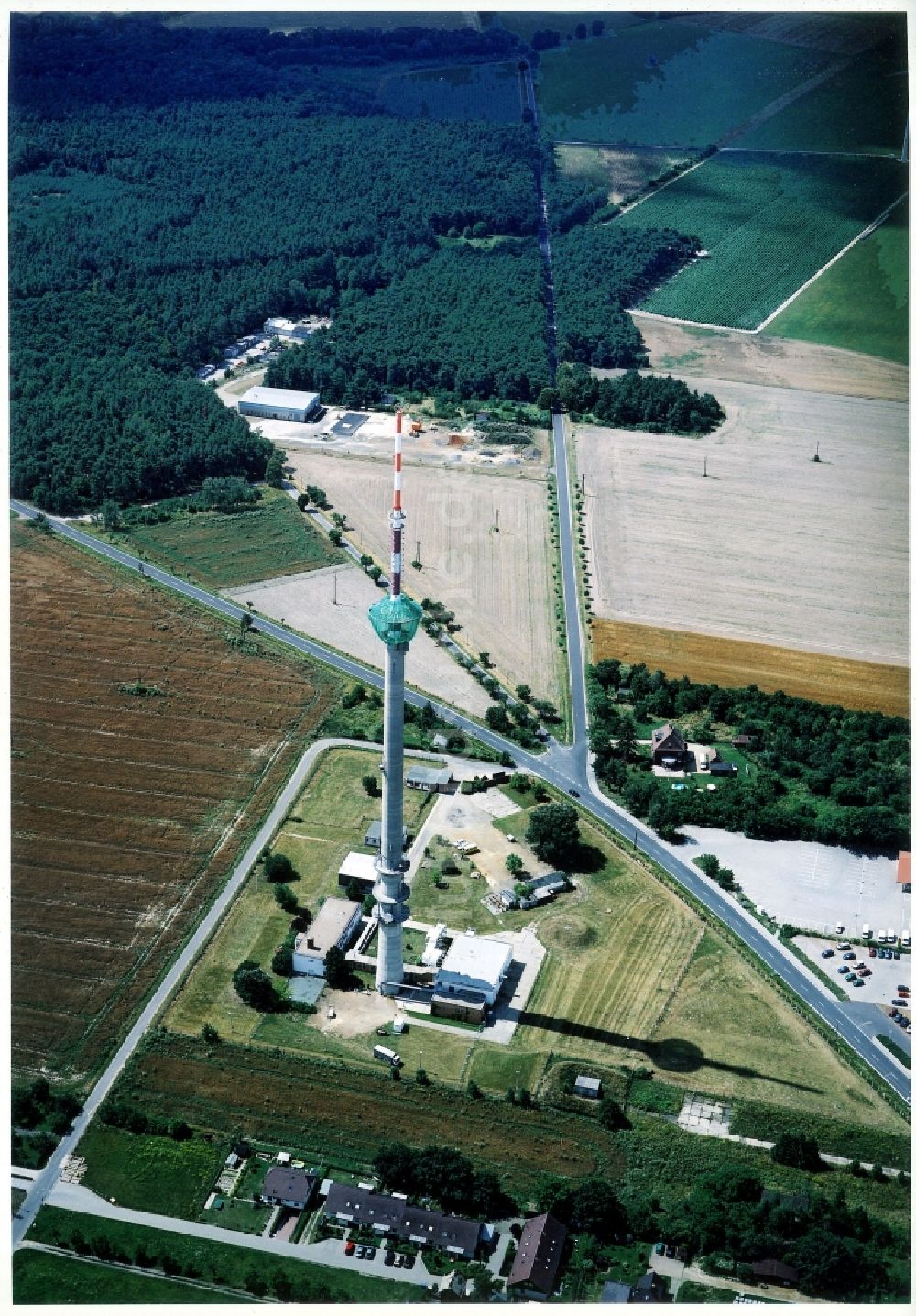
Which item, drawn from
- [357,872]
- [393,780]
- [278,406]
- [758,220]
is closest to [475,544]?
[278,406]

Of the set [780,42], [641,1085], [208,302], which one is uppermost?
[780,42]

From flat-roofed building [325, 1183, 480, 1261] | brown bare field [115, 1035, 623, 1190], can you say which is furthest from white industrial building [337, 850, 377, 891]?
flat-roofed building [325, 1183, 480, 1261]

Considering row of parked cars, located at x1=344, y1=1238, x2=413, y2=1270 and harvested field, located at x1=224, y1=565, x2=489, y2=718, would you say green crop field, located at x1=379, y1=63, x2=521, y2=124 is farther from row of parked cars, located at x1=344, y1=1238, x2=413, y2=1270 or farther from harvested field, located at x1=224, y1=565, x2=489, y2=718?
row of parked cars, located at x1=344, y1=1238, x2=413, y2=1270

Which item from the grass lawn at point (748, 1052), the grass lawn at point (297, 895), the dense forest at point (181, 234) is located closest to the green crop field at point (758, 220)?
Answer: the dense forest at point (181, 234)

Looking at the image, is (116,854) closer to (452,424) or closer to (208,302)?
(452,424)

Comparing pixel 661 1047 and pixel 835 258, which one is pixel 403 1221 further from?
pixel 835 258

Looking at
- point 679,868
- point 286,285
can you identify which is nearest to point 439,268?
point 286,285
